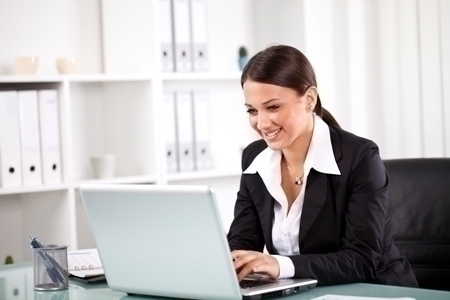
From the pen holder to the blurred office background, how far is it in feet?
4.64

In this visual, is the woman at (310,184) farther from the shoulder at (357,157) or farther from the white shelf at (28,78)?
the white shelf at (28,78)

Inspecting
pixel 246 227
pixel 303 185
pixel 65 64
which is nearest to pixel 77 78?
pixel 65 64

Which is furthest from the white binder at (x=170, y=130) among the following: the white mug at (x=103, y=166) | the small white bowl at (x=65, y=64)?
the small white bowl at (x=65, y=64)

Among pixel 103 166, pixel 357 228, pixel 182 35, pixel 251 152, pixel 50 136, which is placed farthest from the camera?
pixel 182 35

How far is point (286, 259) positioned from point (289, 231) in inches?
12.4

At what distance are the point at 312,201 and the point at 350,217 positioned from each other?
0.37ft

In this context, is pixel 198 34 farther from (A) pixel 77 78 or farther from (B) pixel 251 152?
(B) pixel 251 152

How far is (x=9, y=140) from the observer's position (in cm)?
332

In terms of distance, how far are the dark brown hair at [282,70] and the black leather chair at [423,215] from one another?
16.5 inches

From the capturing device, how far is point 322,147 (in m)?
2.21

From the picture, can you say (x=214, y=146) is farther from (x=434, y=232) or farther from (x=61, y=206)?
(x=434, y=232)

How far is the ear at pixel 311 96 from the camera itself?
87.7 inches

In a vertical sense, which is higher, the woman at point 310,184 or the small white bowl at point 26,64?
the small white bowl at point 26,64

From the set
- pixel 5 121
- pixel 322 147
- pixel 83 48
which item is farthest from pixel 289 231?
pixel 83 48
